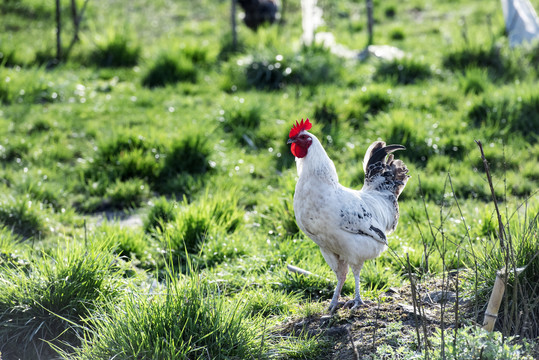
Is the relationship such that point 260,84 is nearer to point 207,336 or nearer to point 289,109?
point 289,109

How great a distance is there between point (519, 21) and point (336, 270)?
6813 millimetres

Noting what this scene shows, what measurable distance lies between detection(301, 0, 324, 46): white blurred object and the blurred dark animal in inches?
22.4

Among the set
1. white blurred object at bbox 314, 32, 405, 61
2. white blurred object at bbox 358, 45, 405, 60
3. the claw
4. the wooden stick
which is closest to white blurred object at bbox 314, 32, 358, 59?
white blurred object at bbox 314, 32, 405, 61

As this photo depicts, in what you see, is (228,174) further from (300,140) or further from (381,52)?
(381,52)

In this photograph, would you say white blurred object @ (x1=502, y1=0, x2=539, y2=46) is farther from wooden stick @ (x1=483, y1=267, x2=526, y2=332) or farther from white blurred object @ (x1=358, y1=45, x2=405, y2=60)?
wooden stick @ (x1=483, y1=267, x2=526, y2=332)

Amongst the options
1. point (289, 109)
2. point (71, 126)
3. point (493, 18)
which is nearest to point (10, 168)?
point (71, 126)

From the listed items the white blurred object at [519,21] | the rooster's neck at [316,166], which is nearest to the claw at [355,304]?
the rooster's neck at [316,166]

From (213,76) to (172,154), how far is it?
2652 mm

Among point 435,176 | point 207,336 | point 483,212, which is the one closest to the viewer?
point 207,336

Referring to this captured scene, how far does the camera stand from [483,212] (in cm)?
517

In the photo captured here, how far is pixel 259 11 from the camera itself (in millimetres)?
10477

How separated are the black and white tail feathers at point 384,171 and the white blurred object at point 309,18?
5.44 metres

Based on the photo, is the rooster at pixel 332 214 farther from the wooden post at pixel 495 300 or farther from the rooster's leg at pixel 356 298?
the wooden post at pixel 495 300

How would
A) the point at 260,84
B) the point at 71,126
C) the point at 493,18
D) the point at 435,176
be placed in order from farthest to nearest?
the point at 493,18 → the point at 260,84 → the point at 71,126 → the point at 435,176
